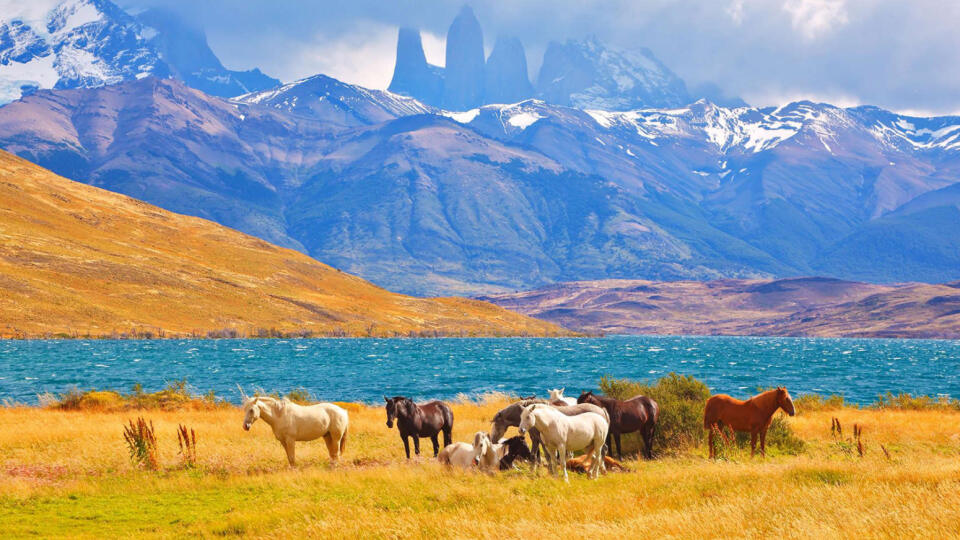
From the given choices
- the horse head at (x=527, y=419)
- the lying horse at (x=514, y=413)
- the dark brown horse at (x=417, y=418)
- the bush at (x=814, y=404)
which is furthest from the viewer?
the bush at (x=814, y=404)

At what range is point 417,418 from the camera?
23422mm

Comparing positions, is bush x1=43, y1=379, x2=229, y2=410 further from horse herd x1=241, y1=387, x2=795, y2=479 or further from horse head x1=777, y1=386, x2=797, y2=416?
horse head x1=777, y1=386, x2=797, y2=416

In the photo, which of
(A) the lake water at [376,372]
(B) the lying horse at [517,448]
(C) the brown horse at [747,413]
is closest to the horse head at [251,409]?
(B) the lying horse at [517,448]

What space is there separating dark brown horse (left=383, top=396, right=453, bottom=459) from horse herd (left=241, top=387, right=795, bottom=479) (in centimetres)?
3

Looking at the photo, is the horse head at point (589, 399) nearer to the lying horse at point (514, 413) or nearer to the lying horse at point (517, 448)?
the lying horse at point (514, 413)

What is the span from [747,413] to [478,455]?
821 cm

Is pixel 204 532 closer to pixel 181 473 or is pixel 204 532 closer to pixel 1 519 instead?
pixel 1 519

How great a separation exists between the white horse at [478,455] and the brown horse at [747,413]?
21.5 ft

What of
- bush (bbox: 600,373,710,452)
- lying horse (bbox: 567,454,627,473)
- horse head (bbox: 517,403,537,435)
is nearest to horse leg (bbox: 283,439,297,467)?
horse head (bbox: 517,403,537,435)

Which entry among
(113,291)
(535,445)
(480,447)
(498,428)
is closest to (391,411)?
(480,447)

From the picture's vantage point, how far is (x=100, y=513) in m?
17.0

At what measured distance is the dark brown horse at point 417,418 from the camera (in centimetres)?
2298

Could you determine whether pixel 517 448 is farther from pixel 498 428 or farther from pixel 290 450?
pixel 290 450

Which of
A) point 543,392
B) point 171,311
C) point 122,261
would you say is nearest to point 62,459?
point 543,392
